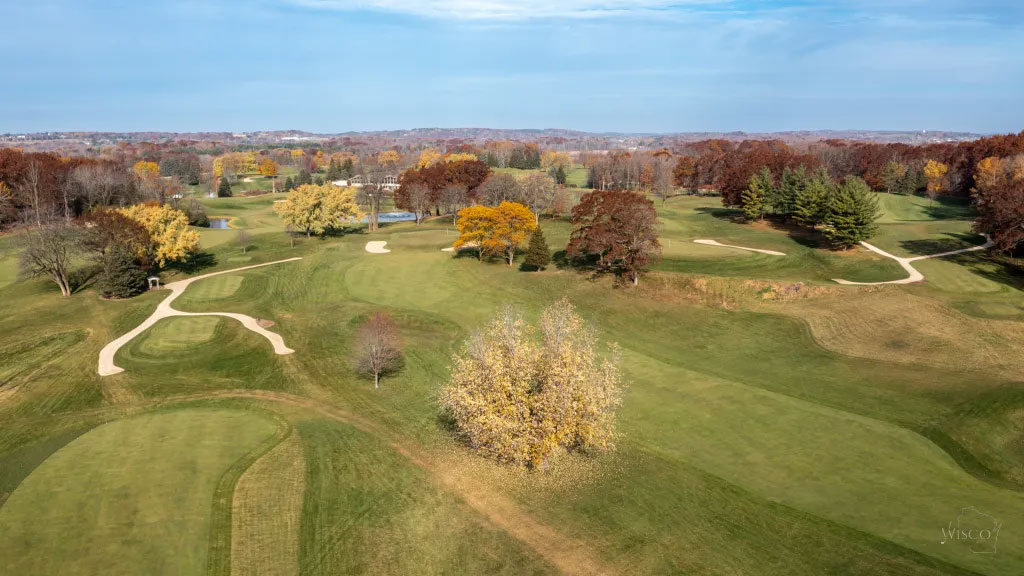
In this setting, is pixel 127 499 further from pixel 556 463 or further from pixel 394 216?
pixel 394 216

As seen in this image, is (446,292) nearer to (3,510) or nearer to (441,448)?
(441,448)

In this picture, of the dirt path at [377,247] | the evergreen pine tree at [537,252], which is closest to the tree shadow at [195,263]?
the dirt path at [377,247]

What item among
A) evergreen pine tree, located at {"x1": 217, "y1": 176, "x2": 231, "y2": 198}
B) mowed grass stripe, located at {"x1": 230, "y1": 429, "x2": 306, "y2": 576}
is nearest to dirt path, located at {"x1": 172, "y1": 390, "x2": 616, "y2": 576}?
mowed grass stripe, located at {"x1": 230, "y1": 429, "x2": 306, "y2": 576}

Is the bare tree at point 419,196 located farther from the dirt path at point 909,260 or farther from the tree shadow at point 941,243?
the tree shadow at point 941,243

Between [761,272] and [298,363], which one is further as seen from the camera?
[761,272]

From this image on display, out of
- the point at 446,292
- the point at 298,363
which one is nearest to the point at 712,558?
the point at 298,363

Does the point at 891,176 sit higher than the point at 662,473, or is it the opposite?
the point at 891,176

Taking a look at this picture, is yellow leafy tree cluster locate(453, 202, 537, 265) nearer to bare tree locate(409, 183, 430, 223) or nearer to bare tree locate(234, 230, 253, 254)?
bare tree locate(234, 230, 253, 254)
